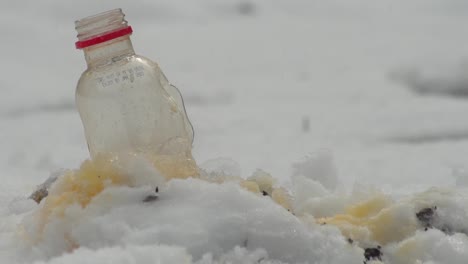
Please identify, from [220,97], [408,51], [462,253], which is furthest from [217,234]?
[408,51]

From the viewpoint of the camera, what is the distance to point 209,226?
1.58 metres

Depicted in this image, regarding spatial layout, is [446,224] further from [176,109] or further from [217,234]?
[176,109]

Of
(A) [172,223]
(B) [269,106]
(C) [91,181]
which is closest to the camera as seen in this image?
(A) [172,223]

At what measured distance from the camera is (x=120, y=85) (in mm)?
1898

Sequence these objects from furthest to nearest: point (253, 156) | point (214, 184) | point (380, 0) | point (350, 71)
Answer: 1. point (380, 0)
2. point (350, 71)
3. point (253, 156)
4. point (214, 184)

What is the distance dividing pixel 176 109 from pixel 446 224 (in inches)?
27.5

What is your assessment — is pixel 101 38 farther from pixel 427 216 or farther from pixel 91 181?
pixel 427 216

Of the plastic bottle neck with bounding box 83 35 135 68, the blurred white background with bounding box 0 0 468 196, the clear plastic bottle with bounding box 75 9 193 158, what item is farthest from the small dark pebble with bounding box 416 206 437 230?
the blurred white background with bounding box 0 0 468 196

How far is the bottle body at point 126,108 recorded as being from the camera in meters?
1.89

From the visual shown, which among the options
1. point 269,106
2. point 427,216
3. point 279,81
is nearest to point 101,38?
point 427,216

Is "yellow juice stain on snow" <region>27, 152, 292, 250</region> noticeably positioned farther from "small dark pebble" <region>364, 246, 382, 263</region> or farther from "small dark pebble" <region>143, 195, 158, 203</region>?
"small dark pebble" <region>364, 246, 382, 263</region>

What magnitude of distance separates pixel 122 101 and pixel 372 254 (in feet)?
2.23

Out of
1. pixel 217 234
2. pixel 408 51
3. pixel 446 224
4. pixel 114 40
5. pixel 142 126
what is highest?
pixel 114 40

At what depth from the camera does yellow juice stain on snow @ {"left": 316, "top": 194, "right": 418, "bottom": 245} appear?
1724 mm
